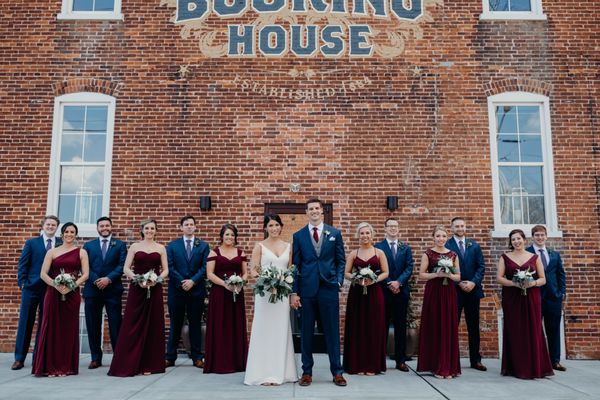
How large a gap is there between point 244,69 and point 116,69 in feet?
7.54

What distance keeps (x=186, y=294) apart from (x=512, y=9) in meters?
7.85

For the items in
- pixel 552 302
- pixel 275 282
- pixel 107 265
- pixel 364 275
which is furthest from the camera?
pixel 552 302

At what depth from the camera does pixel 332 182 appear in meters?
9.68

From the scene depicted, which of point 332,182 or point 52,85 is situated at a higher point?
point 52,85

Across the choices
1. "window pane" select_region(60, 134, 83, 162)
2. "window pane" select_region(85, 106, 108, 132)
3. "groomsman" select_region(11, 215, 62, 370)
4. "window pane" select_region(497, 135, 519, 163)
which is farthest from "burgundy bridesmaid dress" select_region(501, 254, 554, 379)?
"window pane" select_region(60, 134, 83, 162)

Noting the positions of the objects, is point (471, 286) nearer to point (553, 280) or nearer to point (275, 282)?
point (553, 280)

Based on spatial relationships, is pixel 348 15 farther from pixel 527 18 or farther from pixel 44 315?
pixel 44 315

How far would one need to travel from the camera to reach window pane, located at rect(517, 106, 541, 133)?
32.9 feet

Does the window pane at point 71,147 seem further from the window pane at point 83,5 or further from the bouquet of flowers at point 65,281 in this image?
the bouquet of flowers at point 65,281

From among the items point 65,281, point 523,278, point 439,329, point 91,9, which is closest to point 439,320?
point 439,329

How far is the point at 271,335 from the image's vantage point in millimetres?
6734

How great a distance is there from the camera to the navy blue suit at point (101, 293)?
25.7ft

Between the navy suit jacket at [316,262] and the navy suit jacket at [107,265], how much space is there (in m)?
2.79

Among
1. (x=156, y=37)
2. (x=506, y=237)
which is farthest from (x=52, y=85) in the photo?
(x=506, y=237)
